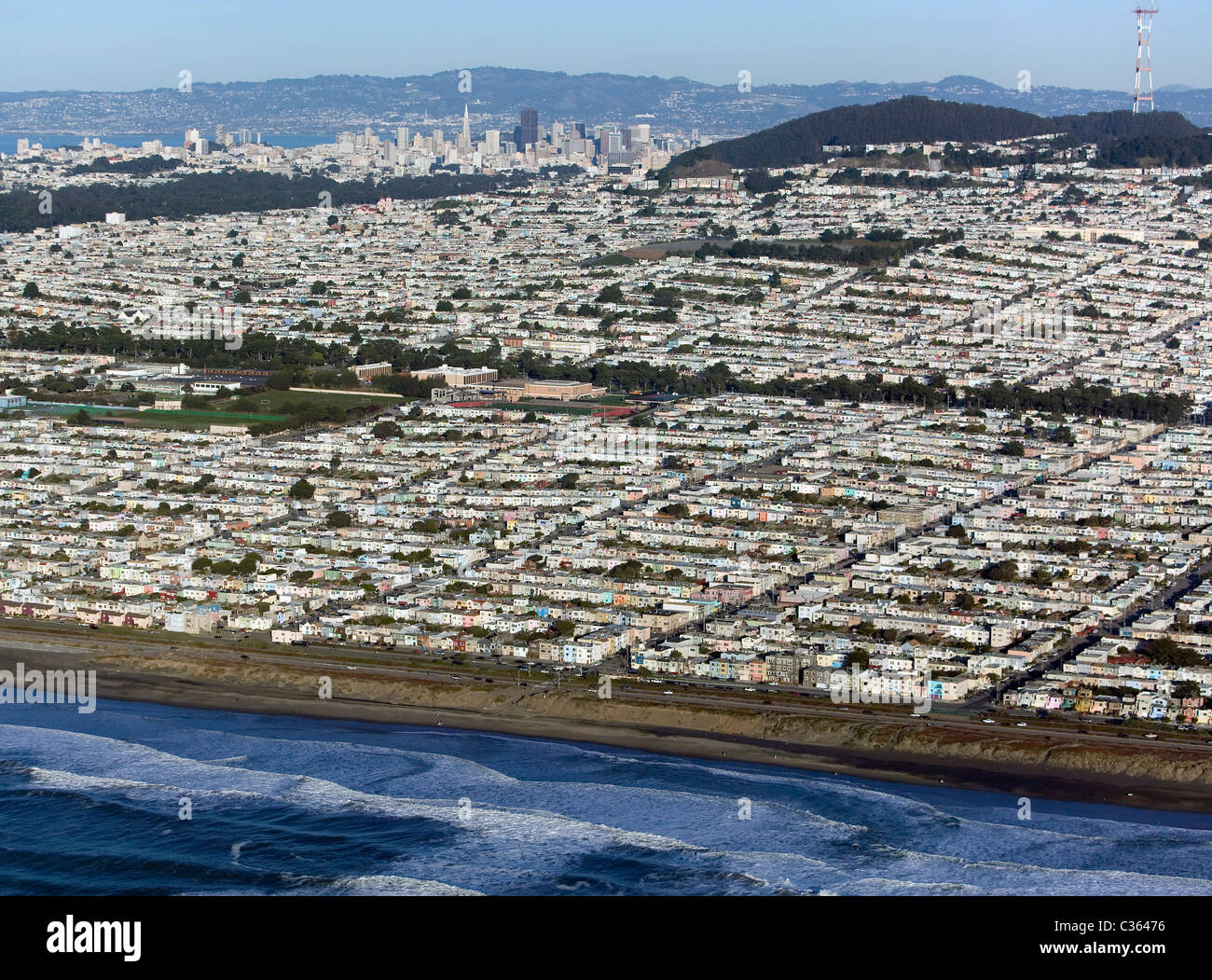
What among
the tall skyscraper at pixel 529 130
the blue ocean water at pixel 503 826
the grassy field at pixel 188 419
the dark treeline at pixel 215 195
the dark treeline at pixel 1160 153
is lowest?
the blue ocean water at pixel 503 826

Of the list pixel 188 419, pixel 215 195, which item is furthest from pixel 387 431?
pixel 215 195

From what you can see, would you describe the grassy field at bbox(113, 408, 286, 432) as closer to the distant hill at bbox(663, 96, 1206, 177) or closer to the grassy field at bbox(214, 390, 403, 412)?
the grassy field at bbox(214, 390, 403, 412)

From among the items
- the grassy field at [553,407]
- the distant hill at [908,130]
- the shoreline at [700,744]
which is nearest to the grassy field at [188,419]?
the grassy field at [553,407]

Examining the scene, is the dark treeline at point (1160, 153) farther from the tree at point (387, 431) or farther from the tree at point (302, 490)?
the tree at point (302, 490)

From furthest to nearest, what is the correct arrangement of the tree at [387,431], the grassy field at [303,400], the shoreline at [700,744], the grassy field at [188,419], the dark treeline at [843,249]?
the dark treeline at [843,249] < the grassy field at [303,400] < the grassy field at [188,419] < the tree at [387,431] < the shoreline at [700,744]

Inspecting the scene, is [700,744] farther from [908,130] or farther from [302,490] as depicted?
[908,130]

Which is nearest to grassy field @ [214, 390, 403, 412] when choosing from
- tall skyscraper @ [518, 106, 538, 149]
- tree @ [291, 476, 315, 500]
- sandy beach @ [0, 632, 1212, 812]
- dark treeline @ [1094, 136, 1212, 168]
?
tree @ [291, 476, 315, 500]

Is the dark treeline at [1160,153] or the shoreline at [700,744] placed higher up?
the dark treeline at [1160,153]

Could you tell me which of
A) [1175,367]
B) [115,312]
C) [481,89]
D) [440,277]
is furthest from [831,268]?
[481,89]
